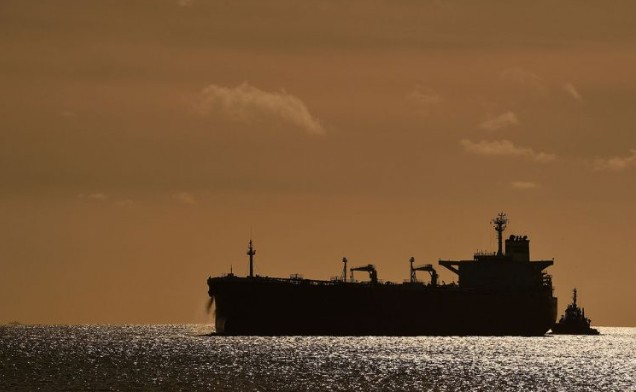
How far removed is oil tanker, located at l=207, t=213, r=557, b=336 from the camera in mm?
148500

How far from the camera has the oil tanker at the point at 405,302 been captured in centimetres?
14850

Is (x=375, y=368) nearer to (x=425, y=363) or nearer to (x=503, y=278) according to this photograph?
(x=425, y=363)

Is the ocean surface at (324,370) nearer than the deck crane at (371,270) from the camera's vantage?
Yes

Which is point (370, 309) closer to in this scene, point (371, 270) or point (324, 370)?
point (371, 270)

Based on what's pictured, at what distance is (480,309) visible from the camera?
168 m

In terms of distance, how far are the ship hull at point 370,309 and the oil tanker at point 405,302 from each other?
0.10 metres

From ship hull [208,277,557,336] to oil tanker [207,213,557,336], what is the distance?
10cm

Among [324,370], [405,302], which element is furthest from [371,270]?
[324,370]

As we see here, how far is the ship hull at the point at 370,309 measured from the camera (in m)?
148

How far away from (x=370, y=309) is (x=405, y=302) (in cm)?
501

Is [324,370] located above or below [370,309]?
below

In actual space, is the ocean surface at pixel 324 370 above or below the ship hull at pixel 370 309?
below

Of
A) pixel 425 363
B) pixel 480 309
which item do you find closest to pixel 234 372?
pixel 425 363

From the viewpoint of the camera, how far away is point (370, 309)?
520 feet
